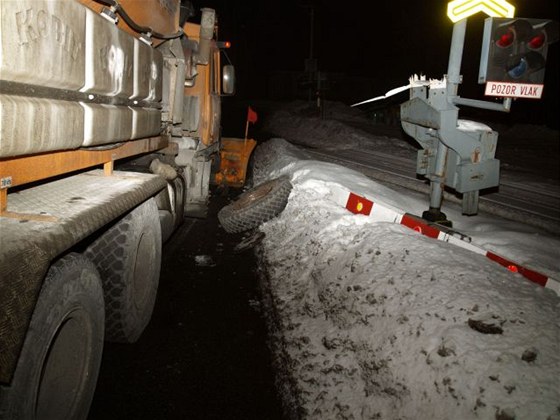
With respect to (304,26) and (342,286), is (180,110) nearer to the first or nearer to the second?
(342,286)

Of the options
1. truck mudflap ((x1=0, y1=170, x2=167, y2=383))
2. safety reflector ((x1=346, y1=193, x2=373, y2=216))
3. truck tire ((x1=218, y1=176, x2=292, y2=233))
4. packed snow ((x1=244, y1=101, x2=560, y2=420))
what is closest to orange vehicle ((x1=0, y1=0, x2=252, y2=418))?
truck mudflap ((x1=0, y1=170, x2=167, y2=383))

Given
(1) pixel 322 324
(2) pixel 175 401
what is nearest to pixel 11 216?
(2) pixel 175 401

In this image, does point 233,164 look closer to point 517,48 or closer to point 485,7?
point 485,7

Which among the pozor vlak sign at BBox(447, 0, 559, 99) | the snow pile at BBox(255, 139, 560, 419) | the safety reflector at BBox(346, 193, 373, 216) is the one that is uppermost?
the pozor vlak sign at BBox(447, 0, 559, 99)

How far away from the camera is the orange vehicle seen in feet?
5.49

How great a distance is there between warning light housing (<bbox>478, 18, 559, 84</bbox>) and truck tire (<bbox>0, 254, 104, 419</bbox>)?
4148mm

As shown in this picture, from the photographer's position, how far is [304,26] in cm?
4853

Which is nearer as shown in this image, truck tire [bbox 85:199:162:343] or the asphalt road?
the asphalt road

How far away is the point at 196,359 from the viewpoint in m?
3.50

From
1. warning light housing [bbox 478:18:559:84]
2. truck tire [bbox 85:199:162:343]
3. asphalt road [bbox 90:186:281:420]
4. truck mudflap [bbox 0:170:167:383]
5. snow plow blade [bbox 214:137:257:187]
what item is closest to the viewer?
truck mudflap [bbox 0:170:167:383]

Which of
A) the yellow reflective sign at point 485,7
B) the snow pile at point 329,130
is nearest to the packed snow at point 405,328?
the yellow reflective sign at point 485,7

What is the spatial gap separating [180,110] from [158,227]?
6.13ft

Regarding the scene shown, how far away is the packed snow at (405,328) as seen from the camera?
2533 millimetres

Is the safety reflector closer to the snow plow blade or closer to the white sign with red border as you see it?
the white sign with red border
